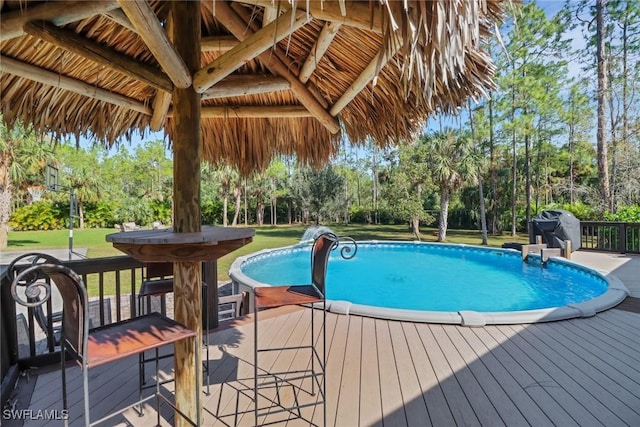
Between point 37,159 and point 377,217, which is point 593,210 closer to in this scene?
point 377,217

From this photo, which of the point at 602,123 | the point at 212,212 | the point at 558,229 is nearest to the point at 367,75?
the point at 558,229

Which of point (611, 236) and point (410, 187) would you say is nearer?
point (611, 236)

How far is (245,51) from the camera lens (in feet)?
5.82

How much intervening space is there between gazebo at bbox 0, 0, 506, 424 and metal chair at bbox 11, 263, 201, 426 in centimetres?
33

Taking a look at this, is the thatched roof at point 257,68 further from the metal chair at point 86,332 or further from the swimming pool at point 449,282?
the swimming pool at point 449,282

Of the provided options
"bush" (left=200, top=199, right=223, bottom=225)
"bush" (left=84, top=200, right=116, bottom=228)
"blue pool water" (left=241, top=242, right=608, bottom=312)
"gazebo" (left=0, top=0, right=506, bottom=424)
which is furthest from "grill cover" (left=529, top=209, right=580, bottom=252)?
"bush" (left=84, top=200, right=116, bottom=228)

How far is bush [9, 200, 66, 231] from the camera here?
22.0 m

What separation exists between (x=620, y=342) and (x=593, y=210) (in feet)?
38.7

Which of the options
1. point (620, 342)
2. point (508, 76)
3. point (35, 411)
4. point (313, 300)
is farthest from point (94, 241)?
point (508, 76)

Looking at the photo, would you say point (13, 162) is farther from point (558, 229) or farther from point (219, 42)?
point (558, 229)

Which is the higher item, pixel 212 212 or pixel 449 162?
pixel 449 162

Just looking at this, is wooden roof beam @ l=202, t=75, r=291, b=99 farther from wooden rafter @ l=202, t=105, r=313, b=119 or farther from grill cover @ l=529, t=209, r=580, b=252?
grill cover @ l=529, t=209, r=580, b=252

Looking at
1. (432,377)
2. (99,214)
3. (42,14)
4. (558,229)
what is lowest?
(432,377)

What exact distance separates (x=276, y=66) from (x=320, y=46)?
0.52 metres
